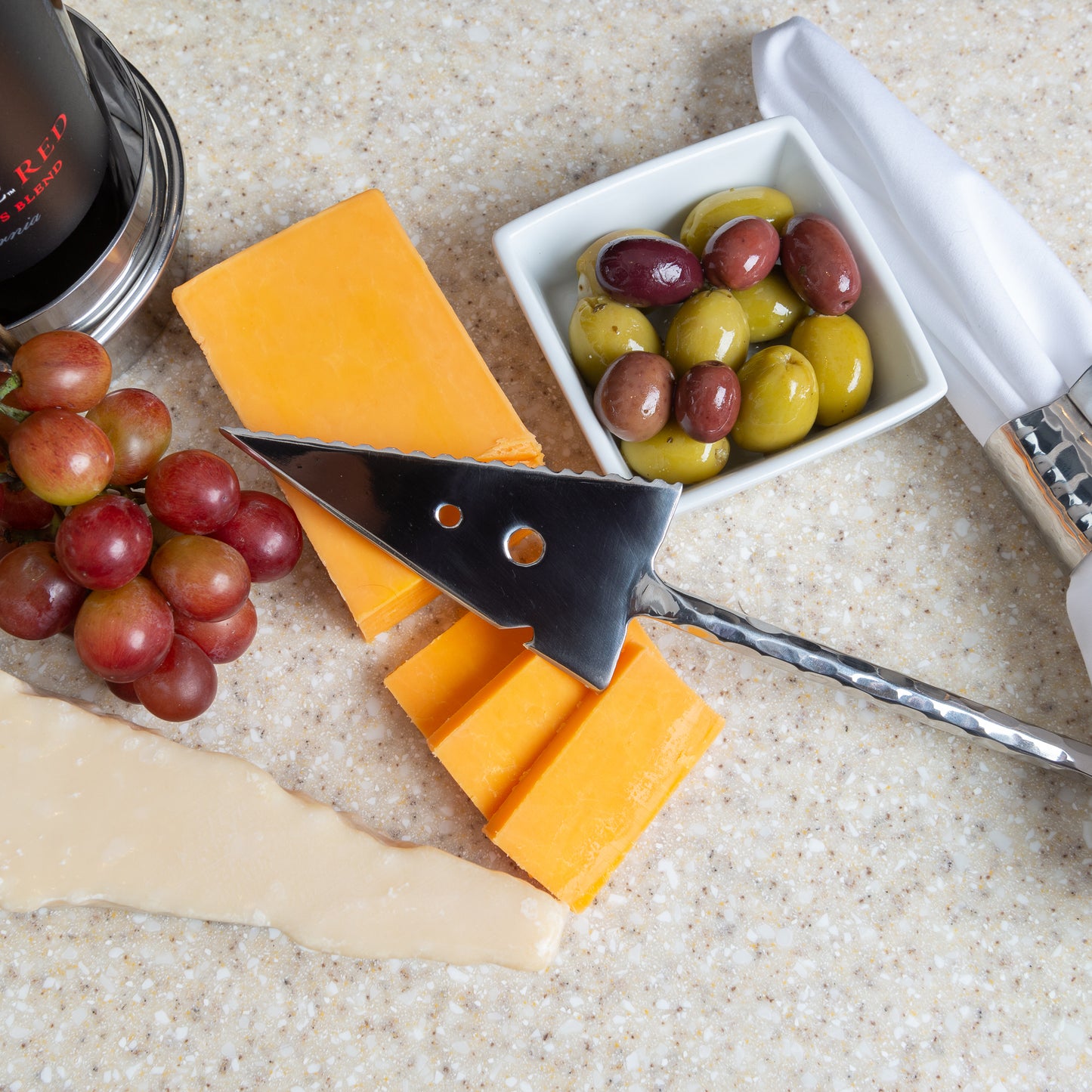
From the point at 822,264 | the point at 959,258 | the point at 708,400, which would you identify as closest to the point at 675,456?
the point at 708,400

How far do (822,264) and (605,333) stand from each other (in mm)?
150

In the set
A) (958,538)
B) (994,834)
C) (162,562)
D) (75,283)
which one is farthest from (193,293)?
(994,834)

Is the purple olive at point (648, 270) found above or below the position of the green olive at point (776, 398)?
above

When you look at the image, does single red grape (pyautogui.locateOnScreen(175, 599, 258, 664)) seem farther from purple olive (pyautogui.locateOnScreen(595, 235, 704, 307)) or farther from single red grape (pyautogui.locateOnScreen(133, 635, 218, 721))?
purple olive (pyautogui.locateOnScreen(595, 235, 704, 307))

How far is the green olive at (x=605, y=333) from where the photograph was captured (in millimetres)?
624

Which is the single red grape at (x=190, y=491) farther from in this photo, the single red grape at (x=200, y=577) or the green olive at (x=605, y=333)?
the green olive at (x=605, y=333)

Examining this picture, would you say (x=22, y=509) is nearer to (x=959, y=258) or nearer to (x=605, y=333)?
(x=605, y=333)

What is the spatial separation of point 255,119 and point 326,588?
39 centimetres

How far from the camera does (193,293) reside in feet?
2.10

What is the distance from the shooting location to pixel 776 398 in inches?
23.5

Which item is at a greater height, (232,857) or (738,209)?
(738,209)

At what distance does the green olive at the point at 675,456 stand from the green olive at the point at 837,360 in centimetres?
8

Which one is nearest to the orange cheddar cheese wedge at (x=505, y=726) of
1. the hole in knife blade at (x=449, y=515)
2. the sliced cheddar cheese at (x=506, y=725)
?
the sliced cheddar cheese at (x=506, y=725)

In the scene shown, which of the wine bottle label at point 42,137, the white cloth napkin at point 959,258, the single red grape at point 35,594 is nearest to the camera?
the wine bottle label at point 42,137
